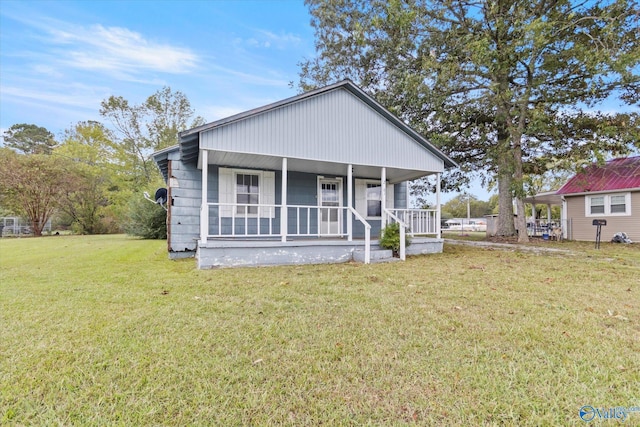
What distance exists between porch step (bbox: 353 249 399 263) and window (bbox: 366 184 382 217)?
292 centimetres

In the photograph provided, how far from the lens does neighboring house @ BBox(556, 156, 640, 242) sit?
12688mm

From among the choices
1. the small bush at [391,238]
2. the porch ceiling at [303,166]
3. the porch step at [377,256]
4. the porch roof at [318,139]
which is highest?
the porch roof at [318,139]

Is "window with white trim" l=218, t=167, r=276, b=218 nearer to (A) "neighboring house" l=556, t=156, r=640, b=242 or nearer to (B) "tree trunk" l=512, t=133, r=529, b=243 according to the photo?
(B) "tree trunk" l=512, t=133, r=529, b=243

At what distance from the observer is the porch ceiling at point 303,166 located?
7953 mm

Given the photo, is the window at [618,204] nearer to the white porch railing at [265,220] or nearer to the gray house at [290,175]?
the gray house at [290,175]

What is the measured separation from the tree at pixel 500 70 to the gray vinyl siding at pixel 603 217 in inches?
116

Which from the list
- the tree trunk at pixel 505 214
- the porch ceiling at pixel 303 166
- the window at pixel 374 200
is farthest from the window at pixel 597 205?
the window at pixel 374 200

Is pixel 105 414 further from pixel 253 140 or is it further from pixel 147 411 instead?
pixel 253 140

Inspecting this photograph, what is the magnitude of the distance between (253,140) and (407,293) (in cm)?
506

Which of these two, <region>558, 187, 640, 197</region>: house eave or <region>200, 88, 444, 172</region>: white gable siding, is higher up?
<region>200, 88, 444, 172</region>: white gable siding

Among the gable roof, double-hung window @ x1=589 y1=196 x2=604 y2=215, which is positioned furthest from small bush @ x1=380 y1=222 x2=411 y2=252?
double-hung window @ x1=589 y1=196 x2=604 y2=215

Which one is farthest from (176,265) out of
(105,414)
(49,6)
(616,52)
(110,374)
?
(616,52)

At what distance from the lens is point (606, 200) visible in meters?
13.5

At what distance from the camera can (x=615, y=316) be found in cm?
339
